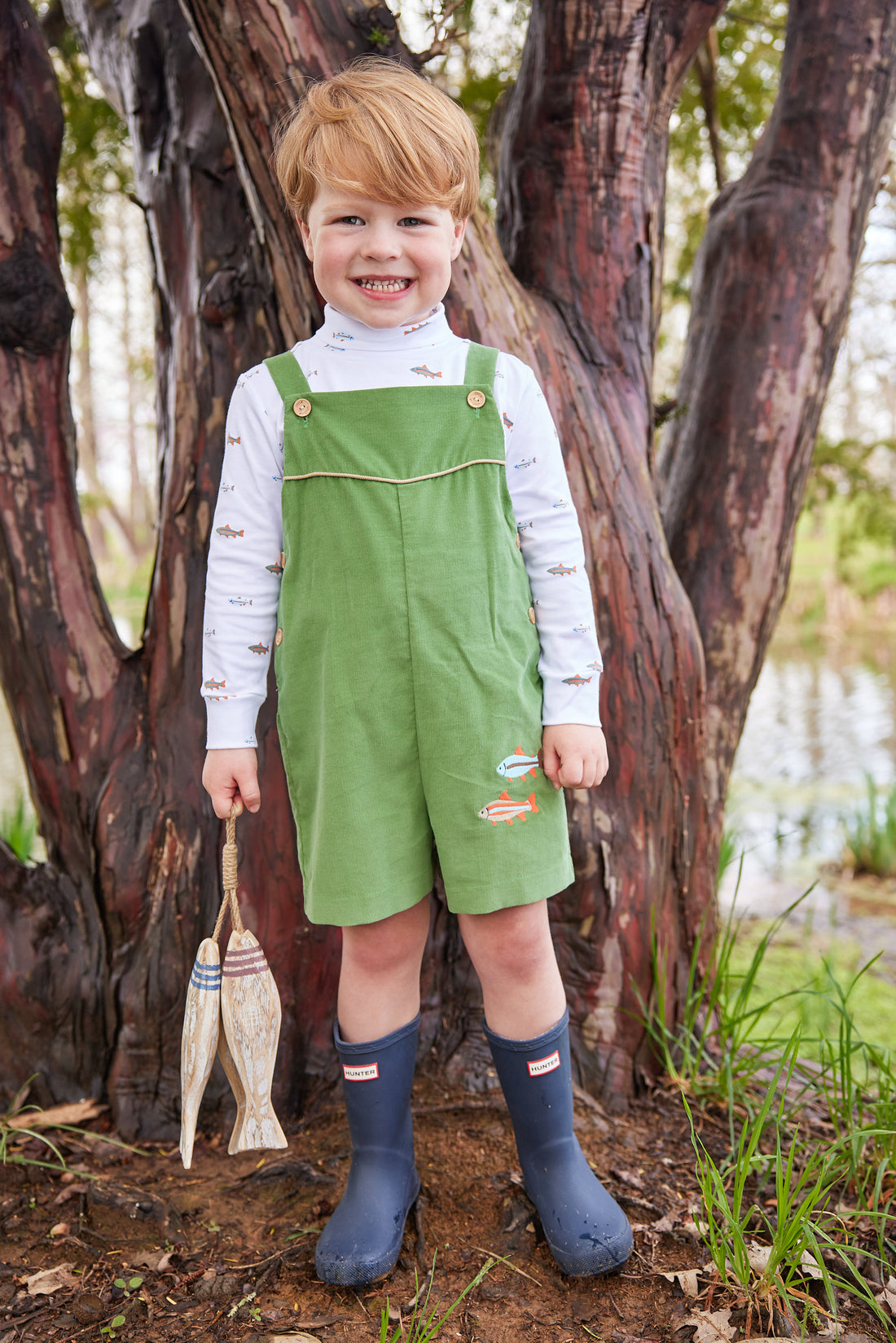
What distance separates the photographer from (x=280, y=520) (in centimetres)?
150

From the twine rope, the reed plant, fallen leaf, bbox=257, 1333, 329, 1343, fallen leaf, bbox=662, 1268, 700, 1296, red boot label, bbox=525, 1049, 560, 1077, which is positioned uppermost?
the twine rope

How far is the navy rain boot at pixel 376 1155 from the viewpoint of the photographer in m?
1.47

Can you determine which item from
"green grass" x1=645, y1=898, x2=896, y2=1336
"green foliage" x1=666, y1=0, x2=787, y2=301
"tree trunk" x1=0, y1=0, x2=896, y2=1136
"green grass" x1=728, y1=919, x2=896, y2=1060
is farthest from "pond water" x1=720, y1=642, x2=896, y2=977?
"green foliage" x1=666, y1=0, x2=787, y2=301

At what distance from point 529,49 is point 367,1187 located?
89.4 inches

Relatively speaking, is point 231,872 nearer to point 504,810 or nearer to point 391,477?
point 504,810

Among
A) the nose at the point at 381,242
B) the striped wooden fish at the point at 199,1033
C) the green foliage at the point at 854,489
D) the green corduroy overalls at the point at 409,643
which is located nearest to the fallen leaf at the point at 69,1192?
the striped wooden fish at the point at 199,1033

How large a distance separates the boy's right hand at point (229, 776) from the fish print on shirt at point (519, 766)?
0.39 m

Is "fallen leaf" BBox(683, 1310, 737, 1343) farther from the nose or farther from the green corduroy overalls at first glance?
the nose

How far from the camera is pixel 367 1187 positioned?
4.99ft

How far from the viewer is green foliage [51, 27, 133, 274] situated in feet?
9.15

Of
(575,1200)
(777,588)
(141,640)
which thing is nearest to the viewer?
(575,1200)

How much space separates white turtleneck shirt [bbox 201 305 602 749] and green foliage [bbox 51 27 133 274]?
1.77 meters

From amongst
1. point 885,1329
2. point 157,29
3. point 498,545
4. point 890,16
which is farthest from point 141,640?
point 890,16

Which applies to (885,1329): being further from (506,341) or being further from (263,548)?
(506,341)
